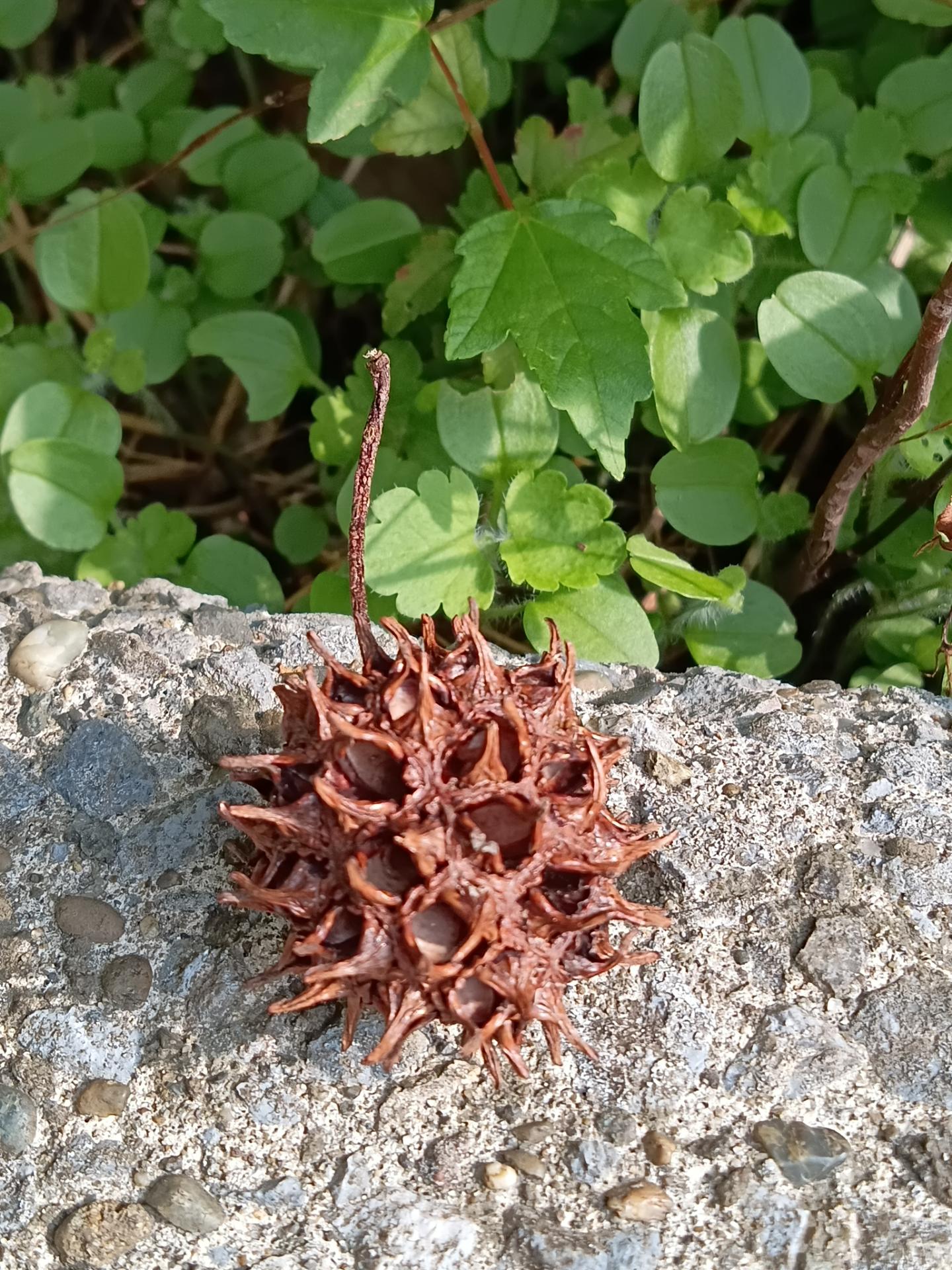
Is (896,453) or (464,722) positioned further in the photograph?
(896,453)

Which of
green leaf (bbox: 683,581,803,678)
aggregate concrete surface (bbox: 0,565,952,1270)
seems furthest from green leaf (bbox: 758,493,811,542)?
aggregate concrete surface (bbox: 0,565,952,1270)

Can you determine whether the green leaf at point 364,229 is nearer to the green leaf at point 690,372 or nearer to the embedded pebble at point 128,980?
the green leaf at point 690,372

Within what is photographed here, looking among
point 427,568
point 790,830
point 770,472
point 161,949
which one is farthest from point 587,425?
point 161,949

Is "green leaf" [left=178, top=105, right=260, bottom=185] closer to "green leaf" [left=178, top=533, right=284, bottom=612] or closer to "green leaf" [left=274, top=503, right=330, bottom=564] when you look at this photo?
Result: "green leaf" [left=274, top=503, right=330, bottom=564]

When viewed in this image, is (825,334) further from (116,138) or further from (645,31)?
(116,138)

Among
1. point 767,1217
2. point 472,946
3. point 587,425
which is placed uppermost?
point 587,425

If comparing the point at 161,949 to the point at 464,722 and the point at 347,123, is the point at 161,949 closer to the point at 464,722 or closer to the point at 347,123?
the point at 464,722

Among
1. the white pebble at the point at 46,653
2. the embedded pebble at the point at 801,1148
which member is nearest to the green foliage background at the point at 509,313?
the white pebble at the point at 46,653
